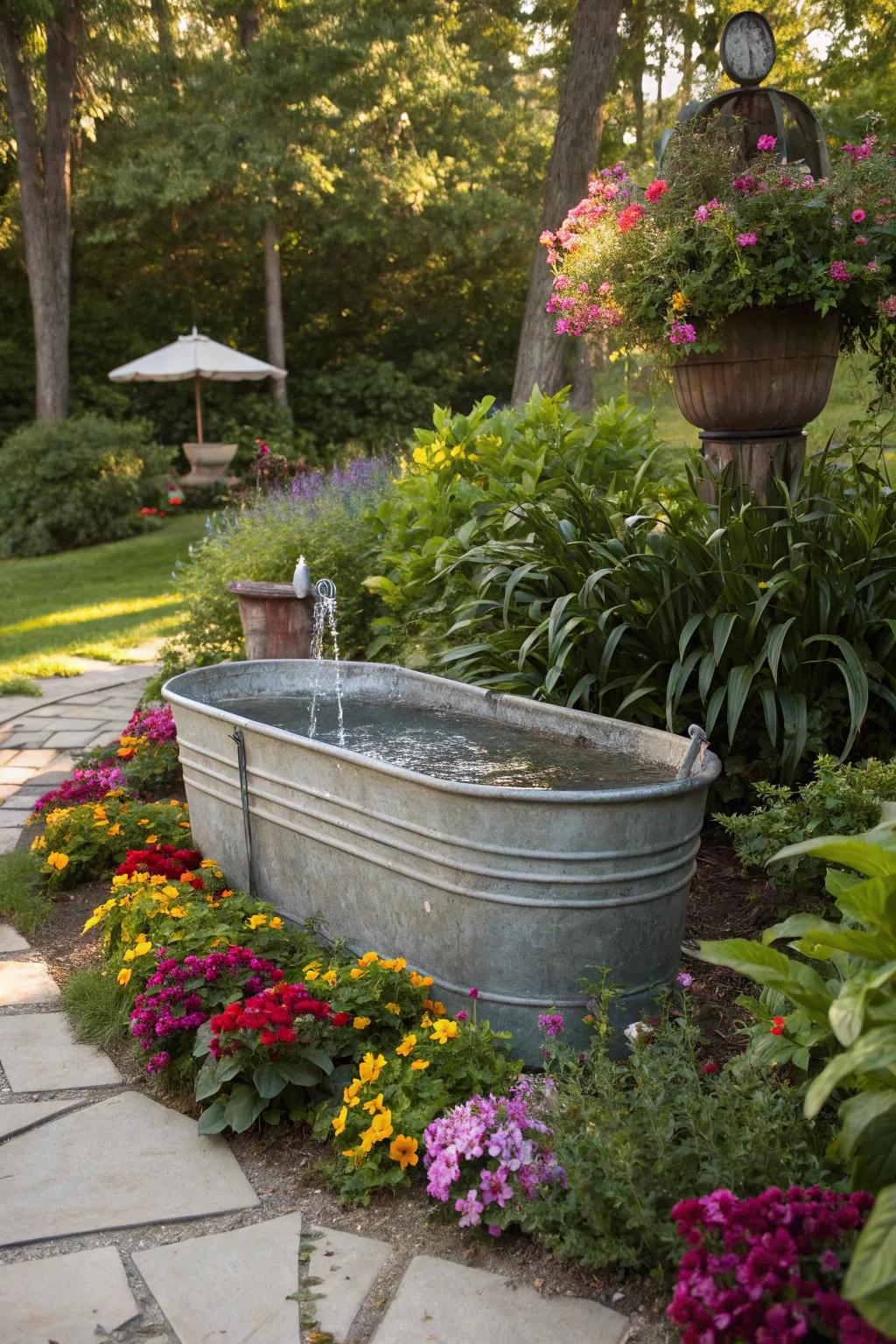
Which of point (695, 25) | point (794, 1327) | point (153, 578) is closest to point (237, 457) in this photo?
point (153, 578)

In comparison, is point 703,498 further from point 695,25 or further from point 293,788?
point 695,25

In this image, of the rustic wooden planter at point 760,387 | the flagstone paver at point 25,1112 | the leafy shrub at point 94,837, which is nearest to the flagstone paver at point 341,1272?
the flagstone paver at point 25,1112

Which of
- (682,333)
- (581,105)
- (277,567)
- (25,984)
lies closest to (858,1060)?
(25,984)

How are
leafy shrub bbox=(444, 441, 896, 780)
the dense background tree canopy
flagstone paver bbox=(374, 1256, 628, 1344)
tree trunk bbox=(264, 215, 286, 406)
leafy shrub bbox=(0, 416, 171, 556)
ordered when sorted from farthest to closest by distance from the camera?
tree trunk bbox=(264, 215, 286, 406) < the dense background tree canopy < leafy shrub bbox=(0, 416, 171, 556) < leafy shrub bbox=(444, 441, 896, 780) < flagstone paver bbox=(374, 1256, 628, 1344)

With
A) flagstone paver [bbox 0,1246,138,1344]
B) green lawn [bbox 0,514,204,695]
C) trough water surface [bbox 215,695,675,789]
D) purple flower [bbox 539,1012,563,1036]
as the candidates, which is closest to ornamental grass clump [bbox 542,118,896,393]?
trough water surface [bbox 215,695,675,789]

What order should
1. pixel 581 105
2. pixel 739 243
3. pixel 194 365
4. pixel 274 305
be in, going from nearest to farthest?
pixel 739 243 < pixel 581 105 < pixel 194 365 < pixel 274 305

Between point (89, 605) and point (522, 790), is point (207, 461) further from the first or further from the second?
point (522, 790)

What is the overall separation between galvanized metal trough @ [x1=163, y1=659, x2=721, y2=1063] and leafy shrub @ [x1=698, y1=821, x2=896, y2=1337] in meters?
0.39

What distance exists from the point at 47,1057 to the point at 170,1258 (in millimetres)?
855

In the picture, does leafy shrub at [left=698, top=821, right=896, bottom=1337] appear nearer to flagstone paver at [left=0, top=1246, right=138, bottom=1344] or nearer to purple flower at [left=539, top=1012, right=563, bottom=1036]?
purple flower at [left=539, top=1012, right=563, bottom=1036]

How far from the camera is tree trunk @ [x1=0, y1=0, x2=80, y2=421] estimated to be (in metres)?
13.5

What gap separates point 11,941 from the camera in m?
3.38

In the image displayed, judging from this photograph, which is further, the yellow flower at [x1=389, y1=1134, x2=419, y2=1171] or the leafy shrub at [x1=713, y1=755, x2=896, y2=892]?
the leafy shrub at [x1=713, y1=755, x2=896, y2=892]

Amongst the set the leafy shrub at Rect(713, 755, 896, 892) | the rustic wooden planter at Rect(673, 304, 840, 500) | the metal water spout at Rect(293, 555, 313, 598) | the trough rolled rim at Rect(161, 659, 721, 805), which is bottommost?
the leafy shrub at Rect(713, 755, 896, 892)
